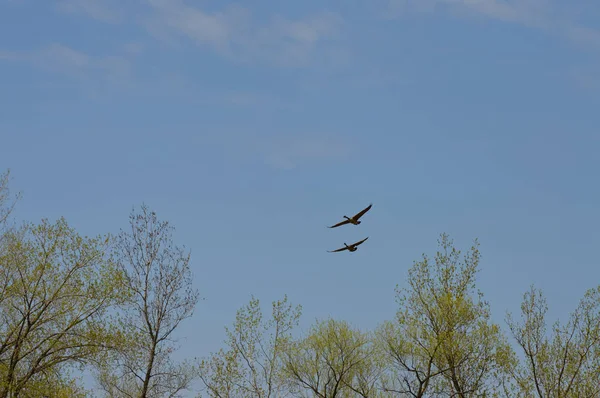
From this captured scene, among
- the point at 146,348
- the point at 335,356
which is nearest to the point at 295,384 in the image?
the point at 335,356

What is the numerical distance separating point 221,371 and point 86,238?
31.3 feet

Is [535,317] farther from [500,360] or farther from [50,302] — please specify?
[50,302]

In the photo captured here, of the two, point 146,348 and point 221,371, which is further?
point 221,371

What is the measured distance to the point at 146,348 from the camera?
3231 cm

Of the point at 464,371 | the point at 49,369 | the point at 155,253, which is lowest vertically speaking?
the point at 49,369

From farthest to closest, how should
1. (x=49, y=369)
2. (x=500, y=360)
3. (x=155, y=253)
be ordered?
(x=155, y=253) → (x=500, y=360) → (x=49, y=369)

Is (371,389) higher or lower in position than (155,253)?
lower

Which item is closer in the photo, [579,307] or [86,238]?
[86,238]

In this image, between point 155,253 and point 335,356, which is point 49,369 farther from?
point 335,356

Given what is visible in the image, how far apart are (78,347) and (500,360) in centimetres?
1783

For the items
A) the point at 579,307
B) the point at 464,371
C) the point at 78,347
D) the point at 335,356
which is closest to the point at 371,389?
the point at 335,356

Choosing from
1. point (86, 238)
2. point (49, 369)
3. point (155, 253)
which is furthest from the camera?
point (155, 253)

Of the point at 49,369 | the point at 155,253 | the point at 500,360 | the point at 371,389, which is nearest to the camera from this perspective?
the point at 49,369

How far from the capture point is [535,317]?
112 ft
